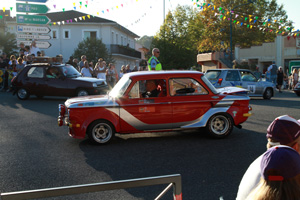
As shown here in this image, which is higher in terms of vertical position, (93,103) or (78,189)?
(93,103)

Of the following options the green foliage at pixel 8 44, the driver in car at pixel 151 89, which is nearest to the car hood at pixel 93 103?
the driver in car at pixel 151 89

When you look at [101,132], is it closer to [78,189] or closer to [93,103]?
[93,103]

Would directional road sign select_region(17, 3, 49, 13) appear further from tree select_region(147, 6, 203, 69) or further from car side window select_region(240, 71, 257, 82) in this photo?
tree select_region(147, 6, 203, 69)

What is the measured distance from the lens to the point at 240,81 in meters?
16.8

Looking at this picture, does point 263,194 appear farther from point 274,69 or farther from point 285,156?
point 274,69

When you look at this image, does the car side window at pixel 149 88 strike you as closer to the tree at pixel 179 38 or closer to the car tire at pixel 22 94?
the car tire at pixel 22 94

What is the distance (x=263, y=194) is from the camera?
5.37ft

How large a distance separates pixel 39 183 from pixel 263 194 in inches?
158

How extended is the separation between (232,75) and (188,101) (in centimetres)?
971

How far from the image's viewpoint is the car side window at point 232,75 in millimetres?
16719

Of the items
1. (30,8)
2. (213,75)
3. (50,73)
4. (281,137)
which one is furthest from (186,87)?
(30,8)

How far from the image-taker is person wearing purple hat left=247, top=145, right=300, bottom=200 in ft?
5.16

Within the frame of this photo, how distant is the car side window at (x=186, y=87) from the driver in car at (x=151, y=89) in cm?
33

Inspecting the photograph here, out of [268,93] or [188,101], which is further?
→ [268,93]
